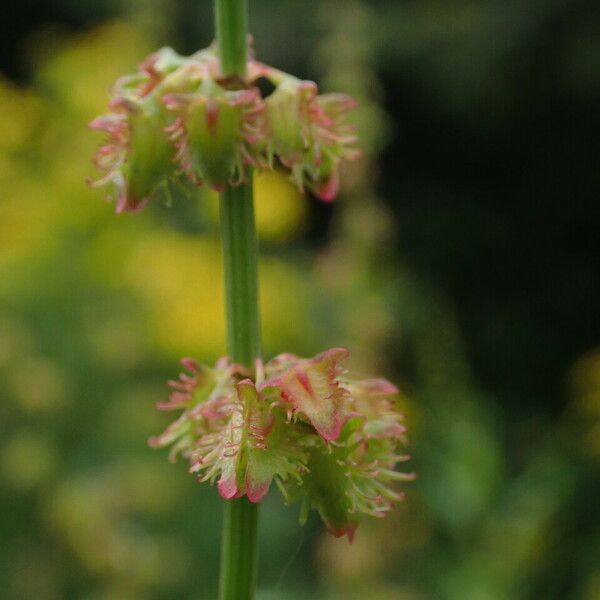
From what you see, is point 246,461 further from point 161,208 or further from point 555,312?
point 555,312

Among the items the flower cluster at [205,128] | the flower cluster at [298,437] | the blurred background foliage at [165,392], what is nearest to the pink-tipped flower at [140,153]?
the flower cluster at [205,128]

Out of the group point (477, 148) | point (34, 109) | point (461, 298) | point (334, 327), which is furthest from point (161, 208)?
point (477, 148)

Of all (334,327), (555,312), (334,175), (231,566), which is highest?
(555,312)

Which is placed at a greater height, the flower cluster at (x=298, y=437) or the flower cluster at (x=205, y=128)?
the flower cluster at (x=205, y=128)

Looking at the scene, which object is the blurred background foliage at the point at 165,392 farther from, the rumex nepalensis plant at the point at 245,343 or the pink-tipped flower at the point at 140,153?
the pink-tipped flower at the point at 140,153

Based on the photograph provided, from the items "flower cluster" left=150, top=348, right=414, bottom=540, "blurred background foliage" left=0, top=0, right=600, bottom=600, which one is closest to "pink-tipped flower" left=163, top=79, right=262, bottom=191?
"flower cluster" left=150, top=348, right=414, bottom=540
